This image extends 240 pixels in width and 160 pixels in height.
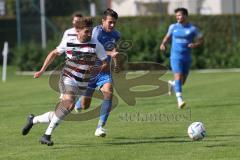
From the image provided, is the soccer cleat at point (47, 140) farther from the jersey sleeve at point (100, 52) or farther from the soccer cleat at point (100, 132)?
the jersey sleeve at point (100, 52)

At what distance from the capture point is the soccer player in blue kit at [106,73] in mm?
12898

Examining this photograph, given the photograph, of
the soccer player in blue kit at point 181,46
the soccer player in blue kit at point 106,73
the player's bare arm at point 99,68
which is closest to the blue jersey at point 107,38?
the soccer player in blue kit at point 106,73

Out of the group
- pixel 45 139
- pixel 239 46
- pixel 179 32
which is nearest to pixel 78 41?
pixel 45 139

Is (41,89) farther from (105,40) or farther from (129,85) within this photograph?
(105,40)

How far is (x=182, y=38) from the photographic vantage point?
61.6 feet

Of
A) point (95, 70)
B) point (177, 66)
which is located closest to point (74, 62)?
point (95, 70)

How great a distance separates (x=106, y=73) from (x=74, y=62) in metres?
1.21

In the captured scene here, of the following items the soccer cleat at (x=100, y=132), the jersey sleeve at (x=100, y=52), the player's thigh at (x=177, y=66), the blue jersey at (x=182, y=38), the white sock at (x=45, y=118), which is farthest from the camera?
the blue jersey at (x=182, y=38)

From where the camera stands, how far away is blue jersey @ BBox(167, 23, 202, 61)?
61.0 ft

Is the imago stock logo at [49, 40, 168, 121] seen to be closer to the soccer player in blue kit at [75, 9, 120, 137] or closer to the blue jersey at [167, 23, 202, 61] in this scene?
the blue jersey at [167, 23, 202, 61]

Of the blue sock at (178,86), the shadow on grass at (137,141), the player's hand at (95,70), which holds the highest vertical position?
the player's hand at (95,70)

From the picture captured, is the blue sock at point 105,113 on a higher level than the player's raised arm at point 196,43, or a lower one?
lower

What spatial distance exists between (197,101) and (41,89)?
26.1 feet

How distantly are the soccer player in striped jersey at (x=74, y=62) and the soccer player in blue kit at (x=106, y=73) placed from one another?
1.85ft
